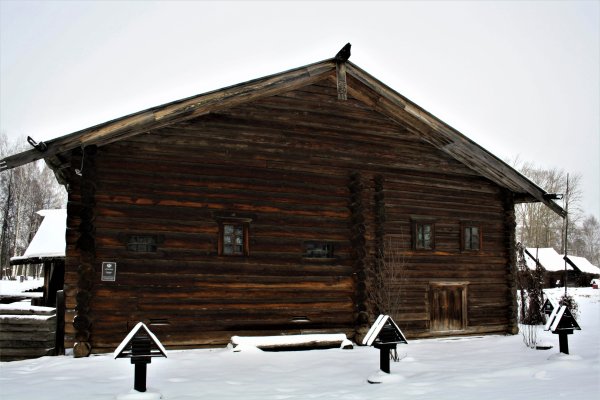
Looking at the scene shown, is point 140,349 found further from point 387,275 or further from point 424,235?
point 424,235

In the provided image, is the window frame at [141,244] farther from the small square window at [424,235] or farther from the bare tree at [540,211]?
the bare tree at [540,211]

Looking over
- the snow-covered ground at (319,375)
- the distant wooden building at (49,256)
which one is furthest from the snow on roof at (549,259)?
the distant wooden building at (49,256)

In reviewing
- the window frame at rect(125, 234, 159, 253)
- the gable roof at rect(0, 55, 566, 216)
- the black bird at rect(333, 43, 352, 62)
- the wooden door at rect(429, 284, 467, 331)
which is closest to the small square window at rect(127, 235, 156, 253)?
the window frame at rect(125, 234, 159, 253)

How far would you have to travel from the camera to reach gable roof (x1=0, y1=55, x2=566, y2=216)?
1157cm

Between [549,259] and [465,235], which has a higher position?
[465,235]

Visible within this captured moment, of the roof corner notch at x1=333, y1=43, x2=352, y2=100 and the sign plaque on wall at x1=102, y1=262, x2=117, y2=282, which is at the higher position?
the roof corner notch at x1=333, y1=43, x2=352, y2=100

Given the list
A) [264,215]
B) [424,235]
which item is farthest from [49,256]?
[424,235]

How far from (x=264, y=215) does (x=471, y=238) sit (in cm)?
685

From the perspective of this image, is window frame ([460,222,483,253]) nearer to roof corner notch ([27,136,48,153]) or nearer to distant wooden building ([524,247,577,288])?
roof corner notch ([27,136,48,153])

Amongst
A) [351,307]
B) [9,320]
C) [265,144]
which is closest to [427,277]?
[351,307]

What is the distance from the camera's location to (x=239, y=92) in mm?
13117

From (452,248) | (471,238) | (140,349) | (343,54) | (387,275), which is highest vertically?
(343,54)

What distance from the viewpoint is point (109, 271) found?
11953 mm

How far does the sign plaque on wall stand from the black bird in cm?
752
